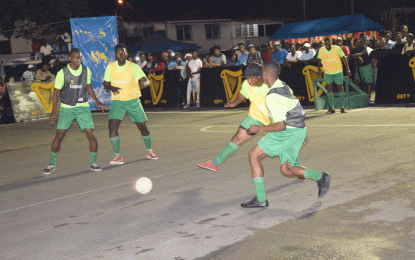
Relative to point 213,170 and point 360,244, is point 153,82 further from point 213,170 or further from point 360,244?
point 360,244

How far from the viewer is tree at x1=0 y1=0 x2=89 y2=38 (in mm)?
40656

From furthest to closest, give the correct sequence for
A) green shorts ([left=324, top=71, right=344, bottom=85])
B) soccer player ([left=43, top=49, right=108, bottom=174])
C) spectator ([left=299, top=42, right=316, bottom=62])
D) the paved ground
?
spectator ([left=299, top=42, right=316, bottom=62]) < green shorts ([left=324, top=71, right=344, bottom=85]) < soccer player ([left=43, top=49, right=108, bottom=174]) < the paved ground

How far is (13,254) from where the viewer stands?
5.23 m

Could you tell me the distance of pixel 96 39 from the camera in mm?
20547

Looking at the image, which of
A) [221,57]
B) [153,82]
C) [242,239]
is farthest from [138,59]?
[242,239]

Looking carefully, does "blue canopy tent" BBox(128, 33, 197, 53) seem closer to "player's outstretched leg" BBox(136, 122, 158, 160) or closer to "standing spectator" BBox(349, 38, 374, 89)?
"standing spectator" BBox(349, 38, 374, 89)

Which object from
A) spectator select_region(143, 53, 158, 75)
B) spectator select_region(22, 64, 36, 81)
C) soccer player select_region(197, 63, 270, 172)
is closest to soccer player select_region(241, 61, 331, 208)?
soccer player select_region(197, 63, 270, 172)

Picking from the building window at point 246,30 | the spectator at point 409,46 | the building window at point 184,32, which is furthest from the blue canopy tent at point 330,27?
the building window at point 246,30

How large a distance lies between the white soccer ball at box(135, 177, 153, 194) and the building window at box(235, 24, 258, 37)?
50667 mm

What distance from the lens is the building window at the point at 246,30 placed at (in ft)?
191

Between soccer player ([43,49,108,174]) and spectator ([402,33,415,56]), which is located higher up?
spectator ([402,33,415,56])

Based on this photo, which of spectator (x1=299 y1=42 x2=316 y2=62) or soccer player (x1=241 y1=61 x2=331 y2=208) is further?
spectator (x1=299 y1=42 x2=316 y2=62)

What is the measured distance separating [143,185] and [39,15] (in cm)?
3585

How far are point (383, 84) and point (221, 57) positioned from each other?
22.2ft
